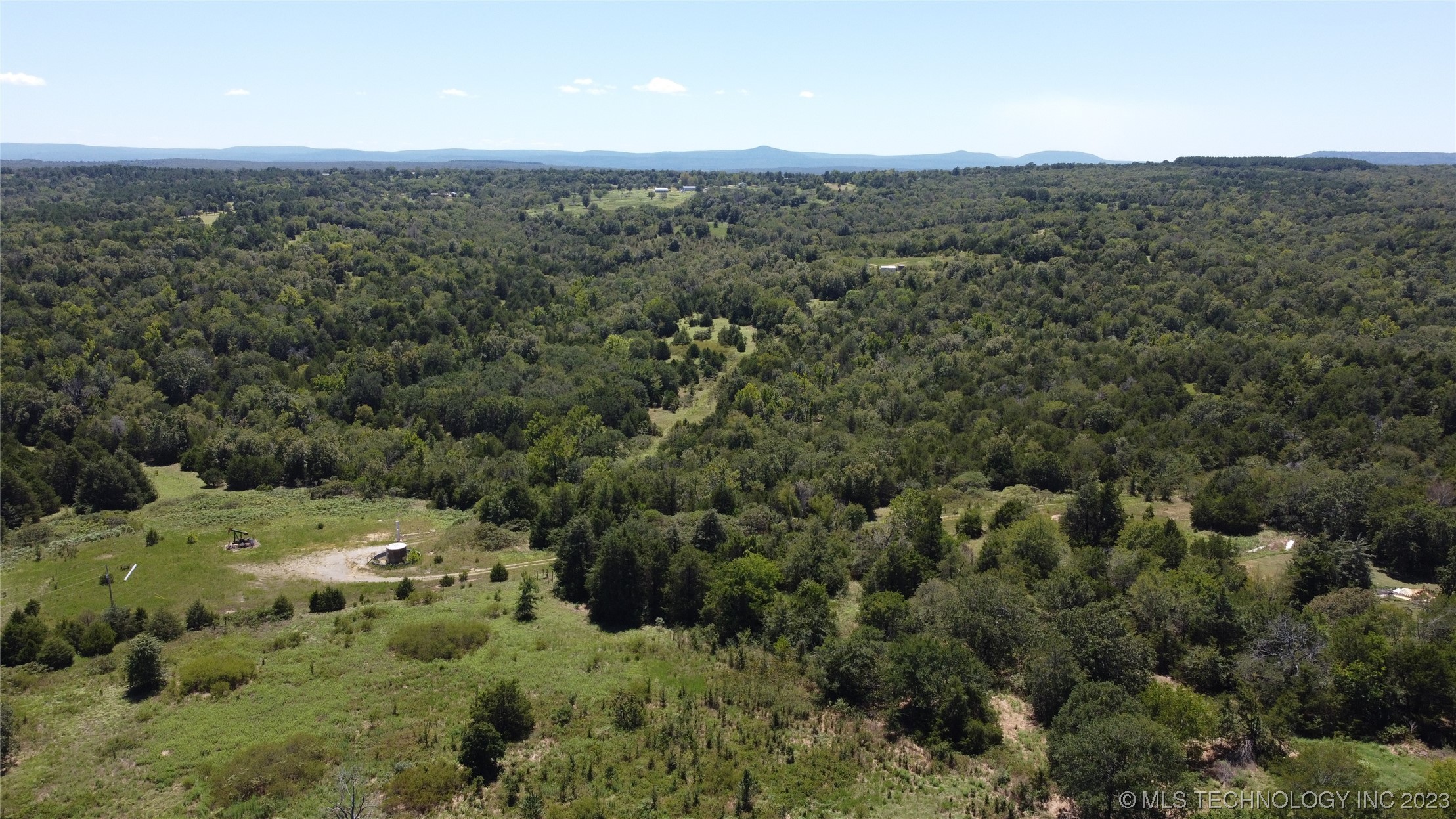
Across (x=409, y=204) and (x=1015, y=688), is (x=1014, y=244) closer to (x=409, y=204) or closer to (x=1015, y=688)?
(x=1015, y=688)

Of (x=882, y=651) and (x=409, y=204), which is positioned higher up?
(x=409, y=204)

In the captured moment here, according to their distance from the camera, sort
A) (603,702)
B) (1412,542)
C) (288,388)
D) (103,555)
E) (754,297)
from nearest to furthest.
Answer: (603,702) < (1412,542) < (103,555) < (288,388) < (754,297)

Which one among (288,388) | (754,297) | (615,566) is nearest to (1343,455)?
(615,566)

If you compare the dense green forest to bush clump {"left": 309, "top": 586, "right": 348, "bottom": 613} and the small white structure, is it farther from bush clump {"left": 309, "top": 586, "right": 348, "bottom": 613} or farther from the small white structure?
bush clump {"left": 309, "top": 586, "right": 348, "bottom": 613}

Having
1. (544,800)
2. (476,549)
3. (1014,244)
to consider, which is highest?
(1014,244)

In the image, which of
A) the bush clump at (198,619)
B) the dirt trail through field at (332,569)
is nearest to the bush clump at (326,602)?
the bush clump at (198,619)

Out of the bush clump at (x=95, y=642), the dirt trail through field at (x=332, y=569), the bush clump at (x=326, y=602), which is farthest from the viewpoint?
the dirt trail through field at (x=332, y=569)

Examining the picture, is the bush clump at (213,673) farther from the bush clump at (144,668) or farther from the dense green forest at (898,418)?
the dense green forest at (898,418)
